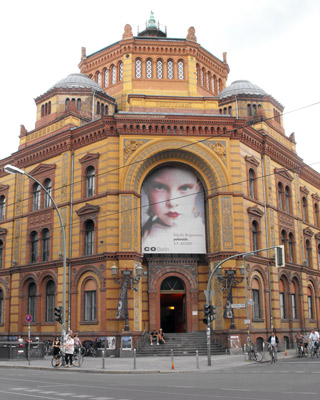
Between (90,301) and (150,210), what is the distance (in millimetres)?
7470

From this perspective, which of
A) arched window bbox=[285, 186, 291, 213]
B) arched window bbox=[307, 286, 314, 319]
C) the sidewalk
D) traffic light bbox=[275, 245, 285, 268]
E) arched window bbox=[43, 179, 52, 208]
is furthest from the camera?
arched window bbox=[307, 286, 314, 319]

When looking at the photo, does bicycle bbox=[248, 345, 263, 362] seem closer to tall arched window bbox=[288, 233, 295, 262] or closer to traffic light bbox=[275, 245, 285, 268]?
traffic light bbox=[275, 245, 285, 268]

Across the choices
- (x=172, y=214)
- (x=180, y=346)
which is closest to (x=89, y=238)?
(x=172, y=214)

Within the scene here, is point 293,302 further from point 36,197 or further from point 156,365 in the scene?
point 36,197

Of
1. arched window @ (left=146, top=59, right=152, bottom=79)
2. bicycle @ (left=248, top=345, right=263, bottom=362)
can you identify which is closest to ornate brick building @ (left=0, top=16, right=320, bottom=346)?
arched window @ (left=146, top=59, right=152, bottom=79)

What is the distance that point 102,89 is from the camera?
4300 centimetres

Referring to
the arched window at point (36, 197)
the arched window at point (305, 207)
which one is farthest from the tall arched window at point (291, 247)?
the arched window at point (36, 197)

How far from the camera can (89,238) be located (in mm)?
35125

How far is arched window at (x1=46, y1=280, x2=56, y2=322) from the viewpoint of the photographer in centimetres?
3622

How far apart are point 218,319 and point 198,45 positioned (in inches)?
900

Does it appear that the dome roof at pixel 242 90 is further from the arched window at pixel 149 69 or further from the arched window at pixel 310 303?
the arched window at pixel 310 303

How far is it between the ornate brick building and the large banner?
0.25 feet

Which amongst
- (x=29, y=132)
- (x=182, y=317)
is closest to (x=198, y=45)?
(x=29, y=132)

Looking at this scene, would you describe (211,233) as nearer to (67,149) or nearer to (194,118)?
(194,118)
